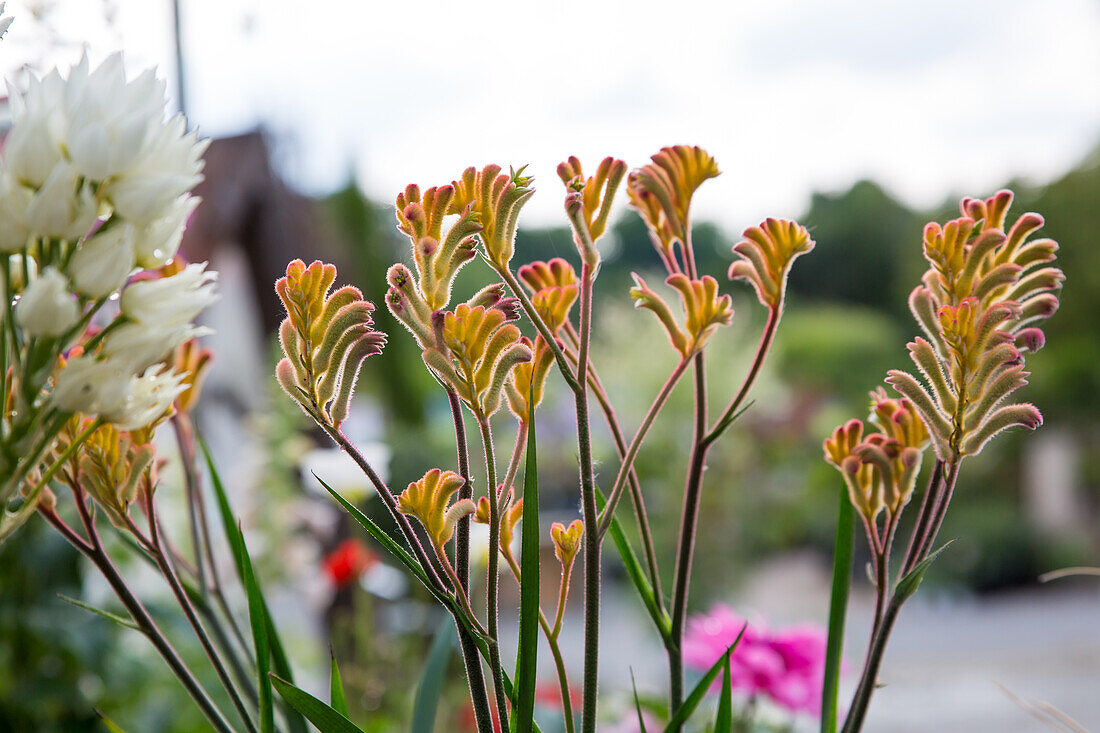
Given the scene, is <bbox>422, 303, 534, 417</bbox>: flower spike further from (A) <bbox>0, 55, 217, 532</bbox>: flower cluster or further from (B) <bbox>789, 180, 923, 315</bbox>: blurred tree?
(B) <bbox>789, 180, 923, 315</bbox>: blurred tree

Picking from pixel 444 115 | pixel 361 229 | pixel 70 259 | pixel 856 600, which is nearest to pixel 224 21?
pixel 70 259

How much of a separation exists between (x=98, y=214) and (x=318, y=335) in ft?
0.17

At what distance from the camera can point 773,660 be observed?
1.44ft

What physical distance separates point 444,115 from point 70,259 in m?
1.55

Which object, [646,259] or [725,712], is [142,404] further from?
[646,259]

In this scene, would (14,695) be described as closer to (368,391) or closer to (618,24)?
(618,24)

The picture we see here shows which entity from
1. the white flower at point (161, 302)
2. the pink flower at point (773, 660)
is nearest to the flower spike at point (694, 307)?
the white flower at point (161, 302)

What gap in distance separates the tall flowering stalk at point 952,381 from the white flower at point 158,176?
0.17 meters

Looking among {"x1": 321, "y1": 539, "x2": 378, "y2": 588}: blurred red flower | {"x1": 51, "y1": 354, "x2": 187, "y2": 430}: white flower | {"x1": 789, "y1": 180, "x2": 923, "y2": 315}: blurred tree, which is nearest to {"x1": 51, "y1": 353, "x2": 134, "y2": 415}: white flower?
{"x1": 51, "y1": 354, "x2": 187, "y2": 430}: white flower

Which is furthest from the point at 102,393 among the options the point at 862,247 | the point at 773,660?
the point at 862,247

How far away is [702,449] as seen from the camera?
23 centimetres

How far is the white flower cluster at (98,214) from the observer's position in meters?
0.17

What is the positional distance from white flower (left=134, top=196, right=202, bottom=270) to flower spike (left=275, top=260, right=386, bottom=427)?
0.08ft

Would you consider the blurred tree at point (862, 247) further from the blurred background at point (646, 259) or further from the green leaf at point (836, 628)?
the green leaf at point (836, 628)
